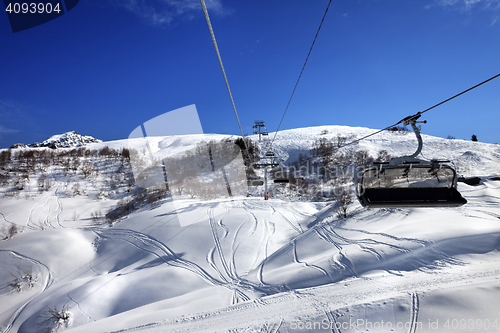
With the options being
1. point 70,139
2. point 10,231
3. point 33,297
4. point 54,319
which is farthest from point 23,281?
point 70,139

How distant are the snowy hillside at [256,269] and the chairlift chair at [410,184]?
2.25 ft

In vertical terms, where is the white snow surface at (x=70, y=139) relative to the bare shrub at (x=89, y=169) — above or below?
above

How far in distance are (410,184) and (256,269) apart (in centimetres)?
812

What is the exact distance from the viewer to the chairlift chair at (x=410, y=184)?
12.5ft

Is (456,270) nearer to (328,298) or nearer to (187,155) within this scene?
(328,298)

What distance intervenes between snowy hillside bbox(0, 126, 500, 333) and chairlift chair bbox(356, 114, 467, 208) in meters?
0.68

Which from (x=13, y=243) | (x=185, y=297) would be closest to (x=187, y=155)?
(x=13, y=243)

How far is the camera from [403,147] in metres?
38.1

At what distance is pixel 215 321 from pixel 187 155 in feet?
113

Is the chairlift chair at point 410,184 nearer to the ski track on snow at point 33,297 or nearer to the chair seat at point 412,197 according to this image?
the chair seat at point 412,197

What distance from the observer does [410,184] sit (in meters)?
4.20

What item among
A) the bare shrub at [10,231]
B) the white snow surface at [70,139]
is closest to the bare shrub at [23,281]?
the bare shrub at [10,231]

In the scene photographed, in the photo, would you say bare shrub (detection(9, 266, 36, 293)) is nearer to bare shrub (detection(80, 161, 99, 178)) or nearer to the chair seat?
the chair seat

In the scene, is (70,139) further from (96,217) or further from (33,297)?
(33,297)
